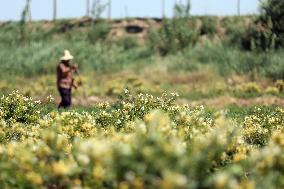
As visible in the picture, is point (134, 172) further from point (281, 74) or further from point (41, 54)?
point (41, 54)

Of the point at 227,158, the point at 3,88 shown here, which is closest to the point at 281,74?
the point at 3,88

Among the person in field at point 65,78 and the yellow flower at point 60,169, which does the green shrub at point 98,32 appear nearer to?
the person in field at point 65,78

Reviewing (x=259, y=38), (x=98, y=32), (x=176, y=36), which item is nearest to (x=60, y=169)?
(x=259, y=38)

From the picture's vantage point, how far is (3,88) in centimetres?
2444

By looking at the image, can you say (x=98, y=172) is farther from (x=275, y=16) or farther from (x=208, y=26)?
(x=208, y=26)

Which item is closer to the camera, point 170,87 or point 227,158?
point 227,158

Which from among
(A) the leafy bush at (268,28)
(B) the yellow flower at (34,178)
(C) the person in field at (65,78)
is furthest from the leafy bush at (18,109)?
(A) the leafy bush at (268,28)

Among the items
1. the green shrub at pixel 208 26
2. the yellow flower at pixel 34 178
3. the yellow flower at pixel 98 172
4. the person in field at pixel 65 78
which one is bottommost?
the person in field at pixel 65 78

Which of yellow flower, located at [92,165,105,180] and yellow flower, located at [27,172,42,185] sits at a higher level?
yellow flower, located at [92,165,105,180]

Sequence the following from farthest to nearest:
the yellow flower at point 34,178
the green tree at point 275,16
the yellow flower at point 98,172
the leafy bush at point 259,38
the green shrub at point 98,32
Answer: the green shrub at point 98,32
the green tree at point 275,16
the leafy bush at point 259,38
the yellow flower at point 34,178
the yellow flower at point 98,172

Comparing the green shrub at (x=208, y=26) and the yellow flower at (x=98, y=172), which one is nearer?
the yellow flower at (x=98, y=172)

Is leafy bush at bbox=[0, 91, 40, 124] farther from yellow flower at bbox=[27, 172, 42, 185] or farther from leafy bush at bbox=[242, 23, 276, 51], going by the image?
leafy bush at bbox=[242, 23, 276, 51]

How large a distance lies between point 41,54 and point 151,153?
28.4 metres

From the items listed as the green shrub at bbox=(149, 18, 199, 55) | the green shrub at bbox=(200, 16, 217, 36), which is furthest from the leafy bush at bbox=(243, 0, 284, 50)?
the green shrub at bbox=(200, 16, 217, 36)
